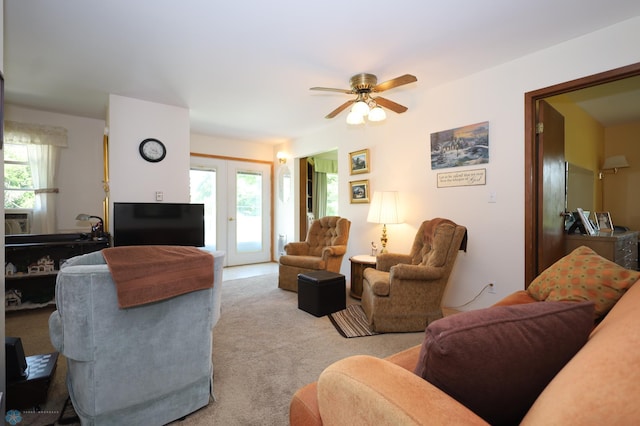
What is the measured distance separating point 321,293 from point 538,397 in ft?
8.26

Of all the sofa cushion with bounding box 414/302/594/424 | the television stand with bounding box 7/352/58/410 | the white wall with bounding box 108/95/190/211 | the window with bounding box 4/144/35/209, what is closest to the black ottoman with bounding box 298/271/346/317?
the television stand with bounding box 7/352/58/410

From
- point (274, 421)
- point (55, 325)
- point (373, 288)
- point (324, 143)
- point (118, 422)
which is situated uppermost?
point (324, 143)

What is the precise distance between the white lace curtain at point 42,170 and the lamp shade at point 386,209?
14.3ft

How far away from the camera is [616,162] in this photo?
4.81m

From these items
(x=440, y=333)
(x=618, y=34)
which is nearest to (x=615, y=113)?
(x=618, y=34)

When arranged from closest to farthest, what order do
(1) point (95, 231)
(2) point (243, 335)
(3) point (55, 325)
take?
1. (3) point (55, 325)
2. (2) point (243, 335)
3. (1) point (95, 231)

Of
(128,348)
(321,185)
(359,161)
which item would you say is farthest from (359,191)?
(128,348)

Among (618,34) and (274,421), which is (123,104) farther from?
(618,34)

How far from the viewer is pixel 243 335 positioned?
2.66 meters

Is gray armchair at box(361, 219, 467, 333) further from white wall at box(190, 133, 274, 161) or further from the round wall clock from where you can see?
white wall at box(190, 133, 274, 161)

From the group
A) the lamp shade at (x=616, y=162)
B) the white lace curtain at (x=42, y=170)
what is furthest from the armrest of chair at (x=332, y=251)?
the lamp shade at (x=616, y=162)

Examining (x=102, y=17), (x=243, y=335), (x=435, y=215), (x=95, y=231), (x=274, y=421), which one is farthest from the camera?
(x=95, y=231)

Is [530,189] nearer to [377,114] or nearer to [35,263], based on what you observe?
[377,114]

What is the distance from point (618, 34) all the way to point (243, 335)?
151 inches
